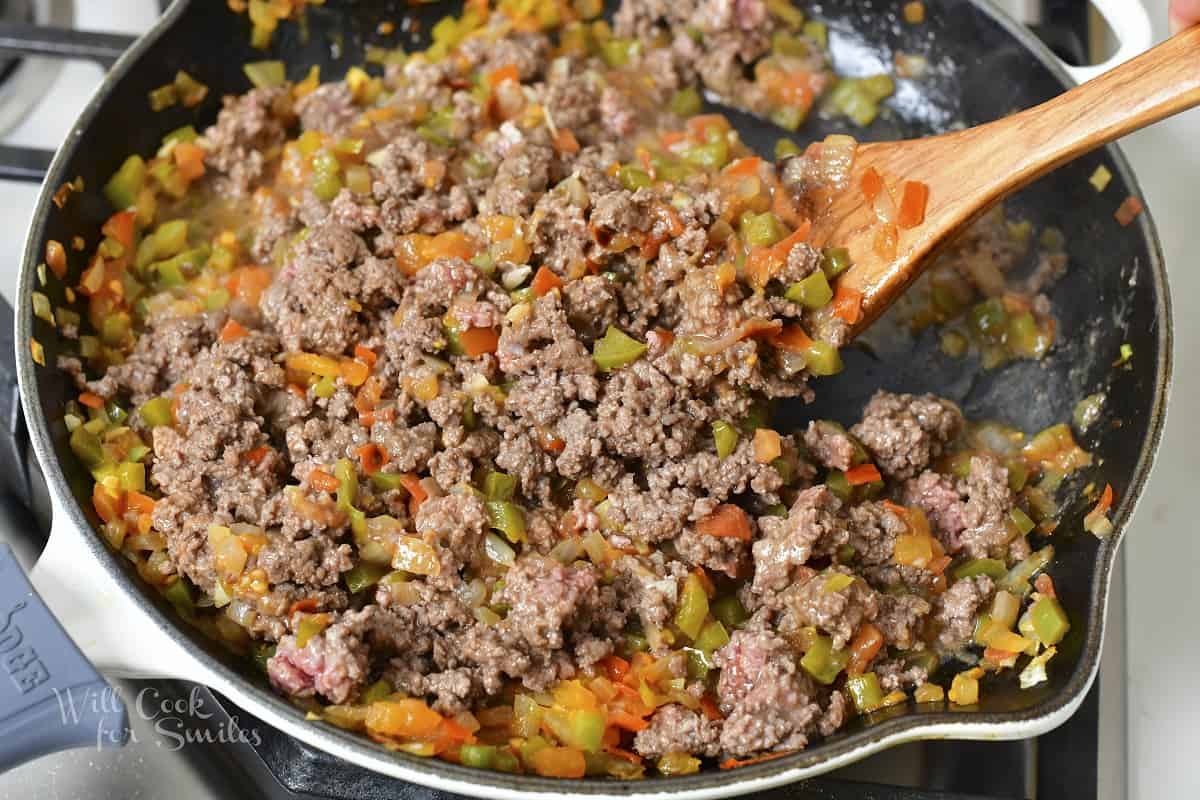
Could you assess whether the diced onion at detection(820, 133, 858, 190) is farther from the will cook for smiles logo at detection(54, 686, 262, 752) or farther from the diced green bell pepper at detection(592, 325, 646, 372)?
the will cook for smiles logo at detection(54, 686, 262, 752)

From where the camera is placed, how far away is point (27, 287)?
2.55 m

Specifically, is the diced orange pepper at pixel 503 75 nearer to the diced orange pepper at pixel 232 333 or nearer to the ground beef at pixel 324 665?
the diced orange pepper at pixel 232 333

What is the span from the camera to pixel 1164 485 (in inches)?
120

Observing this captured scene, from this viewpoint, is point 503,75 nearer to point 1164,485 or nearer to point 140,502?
point 140,502

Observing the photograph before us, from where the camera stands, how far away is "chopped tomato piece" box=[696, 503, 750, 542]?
254 cm

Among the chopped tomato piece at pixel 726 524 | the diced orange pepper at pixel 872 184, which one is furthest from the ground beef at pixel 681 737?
the diced orange pepper at pixel 872 184

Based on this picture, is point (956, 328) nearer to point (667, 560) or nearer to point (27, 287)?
point (667, 560)

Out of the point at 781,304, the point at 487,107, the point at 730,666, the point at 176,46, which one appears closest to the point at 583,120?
→ the point at 487,107

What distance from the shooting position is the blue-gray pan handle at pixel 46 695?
1.99 meters

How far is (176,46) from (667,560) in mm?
2008

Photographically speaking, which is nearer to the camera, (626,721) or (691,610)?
(626,721)

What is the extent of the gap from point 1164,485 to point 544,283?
184 cm

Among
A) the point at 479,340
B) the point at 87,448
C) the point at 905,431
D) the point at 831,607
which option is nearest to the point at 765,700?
the point at 831,607

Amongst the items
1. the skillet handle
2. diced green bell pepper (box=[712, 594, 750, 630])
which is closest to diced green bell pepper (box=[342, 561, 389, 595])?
diced green bell pepper (box=[712, 594, 750, 630])
